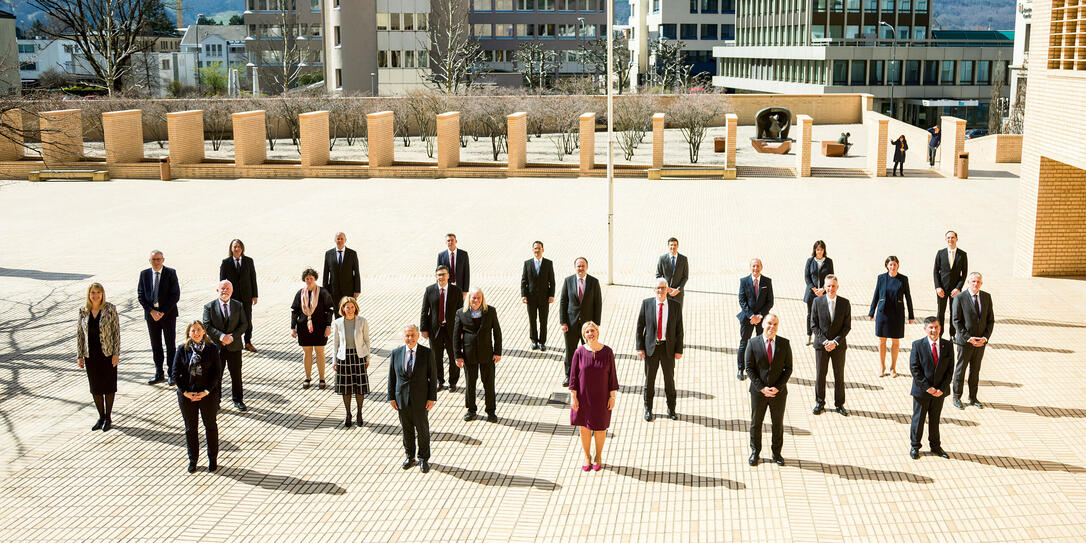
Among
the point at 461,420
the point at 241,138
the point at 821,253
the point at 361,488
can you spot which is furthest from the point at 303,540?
the point at 241,138

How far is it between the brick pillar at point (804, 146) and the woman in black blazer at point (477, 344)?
20001 millimetres

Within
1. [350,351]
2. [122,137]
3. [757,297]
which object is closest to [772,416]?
[757,297]

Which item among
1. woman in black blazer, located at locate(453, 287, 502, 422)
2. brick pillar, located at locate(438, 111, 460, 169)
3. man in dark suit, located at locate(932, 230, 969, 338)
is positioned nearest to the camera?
woman in black blazer, located at locate(453, 287, 502, 422)

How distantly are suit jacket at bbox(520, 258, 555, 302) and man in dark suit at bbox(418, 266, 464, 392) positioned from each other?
137 centimetres

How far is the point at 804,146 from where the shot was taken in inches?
1144

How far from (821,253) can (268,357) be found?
685cm

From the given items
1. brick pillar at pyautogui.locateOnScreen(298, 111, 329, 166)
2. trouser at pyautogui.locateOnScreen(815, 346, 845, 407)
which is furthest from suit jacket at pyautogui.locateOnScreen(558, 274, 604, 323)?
brick pillar at pyautogui.locateOnScreen(298, 111, 329, 166)

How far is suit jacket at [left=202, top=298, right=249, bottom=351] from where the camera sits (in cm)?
1073

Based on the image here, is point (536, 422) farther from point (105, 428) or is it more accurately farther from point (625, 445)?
point (105, 428)

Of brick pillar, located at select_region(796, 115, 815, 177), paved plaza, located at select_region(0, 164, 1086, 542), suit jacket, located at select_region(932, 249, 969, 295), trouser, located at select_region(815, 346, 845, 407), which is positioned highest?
brick pillar, located at select_region(796, 115, 815, 177)

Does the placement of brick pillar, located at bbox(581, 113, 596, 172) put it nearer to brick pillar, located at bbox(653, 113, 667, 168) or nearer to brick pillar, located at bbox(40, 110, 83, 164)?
brick pillar, located at bbox(653, 113, 667, 168)

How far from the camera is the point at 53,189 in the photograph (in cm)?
2948

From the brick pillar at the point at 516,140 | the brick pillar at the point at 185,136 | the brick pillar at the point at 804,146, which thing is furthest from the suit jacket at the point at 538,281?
the brick pillar at the point at 185,136

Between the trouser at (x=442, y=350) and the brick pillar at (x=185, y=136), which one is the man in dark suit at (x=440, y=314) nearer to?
the trouser at (x=442, y=350)
